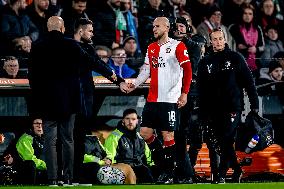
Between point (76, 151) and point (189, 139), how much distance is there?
2621 mm

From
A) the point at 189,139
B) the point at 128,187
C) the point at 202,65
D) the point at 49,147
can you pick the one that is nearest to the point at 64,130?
the point at 49,147

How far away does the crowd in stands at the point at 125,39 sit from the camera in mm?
14000

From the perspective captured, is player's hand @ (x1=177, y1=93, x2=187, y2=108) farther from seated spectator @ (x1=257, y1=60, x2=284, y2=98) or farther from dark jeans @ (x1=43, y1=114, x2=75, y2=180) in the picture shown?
seated spectator @ (x1=257, y1=60, x2=284, y2=98)

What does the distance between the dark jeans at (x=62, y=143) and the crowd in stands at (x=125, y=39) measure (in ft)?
4.99

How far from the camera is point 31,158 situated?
1392 centimetres

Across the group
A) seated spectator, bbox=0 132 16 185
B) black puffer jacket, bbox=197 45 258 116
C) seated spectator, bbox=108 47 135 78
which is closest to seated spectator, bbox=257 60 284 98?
seated spectator, bbox=108 47 135 78

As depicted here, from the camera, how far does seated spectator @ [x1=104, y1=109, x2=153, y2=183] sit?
14.4 meters

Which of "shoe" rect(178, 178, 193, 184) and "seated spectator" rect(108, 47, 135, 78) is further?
"seated spectator" rect(108, 47, 135, 78)

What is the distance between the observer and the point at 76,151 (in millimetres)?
12352

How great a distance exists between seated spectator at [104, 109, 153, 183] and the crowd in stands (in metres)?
0.02

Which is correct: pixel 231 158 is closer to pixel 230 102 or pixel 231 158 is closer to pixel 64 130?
pixel 230 102

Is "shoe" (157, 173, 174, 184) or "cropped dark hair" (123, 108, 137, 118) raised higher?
"cropped dark hair" (123, 108, 137, 118)

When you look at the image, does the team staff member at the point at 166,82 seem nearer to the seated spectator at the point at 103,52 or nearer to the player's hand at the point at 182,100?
the player's hand at the point at 182,100

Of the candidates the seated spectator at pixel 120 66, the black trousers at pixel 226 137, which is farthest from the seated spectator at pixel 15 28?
the black trousers at pixel 226 137
